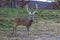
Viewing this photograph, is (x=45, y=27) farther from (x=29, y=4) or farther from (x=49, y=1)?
(x=49, y=1)

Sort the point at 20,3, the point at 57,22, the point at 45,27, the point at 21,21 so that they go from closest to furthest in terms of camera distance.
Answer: the point at 21,21 < the point at 45,27 < the point at 57,22 < the point at 20,3

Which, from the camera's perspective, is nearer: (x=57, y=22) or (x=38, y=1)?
(x=57, y=22)

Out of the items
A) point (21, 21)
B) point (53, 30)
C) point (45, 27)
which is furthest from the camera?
point (45, 27)

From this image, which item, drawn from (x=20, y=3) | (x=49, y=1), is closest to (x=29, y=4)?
(x=20, y=3)

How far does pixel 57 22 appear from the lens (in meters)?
13.6

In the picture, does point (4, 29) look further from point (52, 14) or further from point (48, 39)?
point (52, 14)

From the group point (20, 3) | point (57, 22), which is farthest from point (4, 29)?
point (20, 3)

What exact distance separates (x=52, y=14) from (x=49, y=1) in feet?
16.5

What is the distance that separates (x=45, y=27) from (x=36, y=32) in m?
1.42


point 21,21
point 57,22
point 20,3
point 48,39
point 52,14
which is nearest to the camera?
point 48,39

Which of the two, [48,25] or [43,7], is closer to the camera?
[48,25]

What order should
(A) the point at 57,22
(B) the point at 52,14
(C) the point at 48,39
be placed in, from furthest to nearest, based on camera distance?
(B) the point at 52,14
(A) the point at 57,22
(C) the point at 48,39

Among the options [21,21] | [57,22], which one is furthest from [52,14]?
[21,21]

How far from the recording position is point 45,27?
39.4ft
